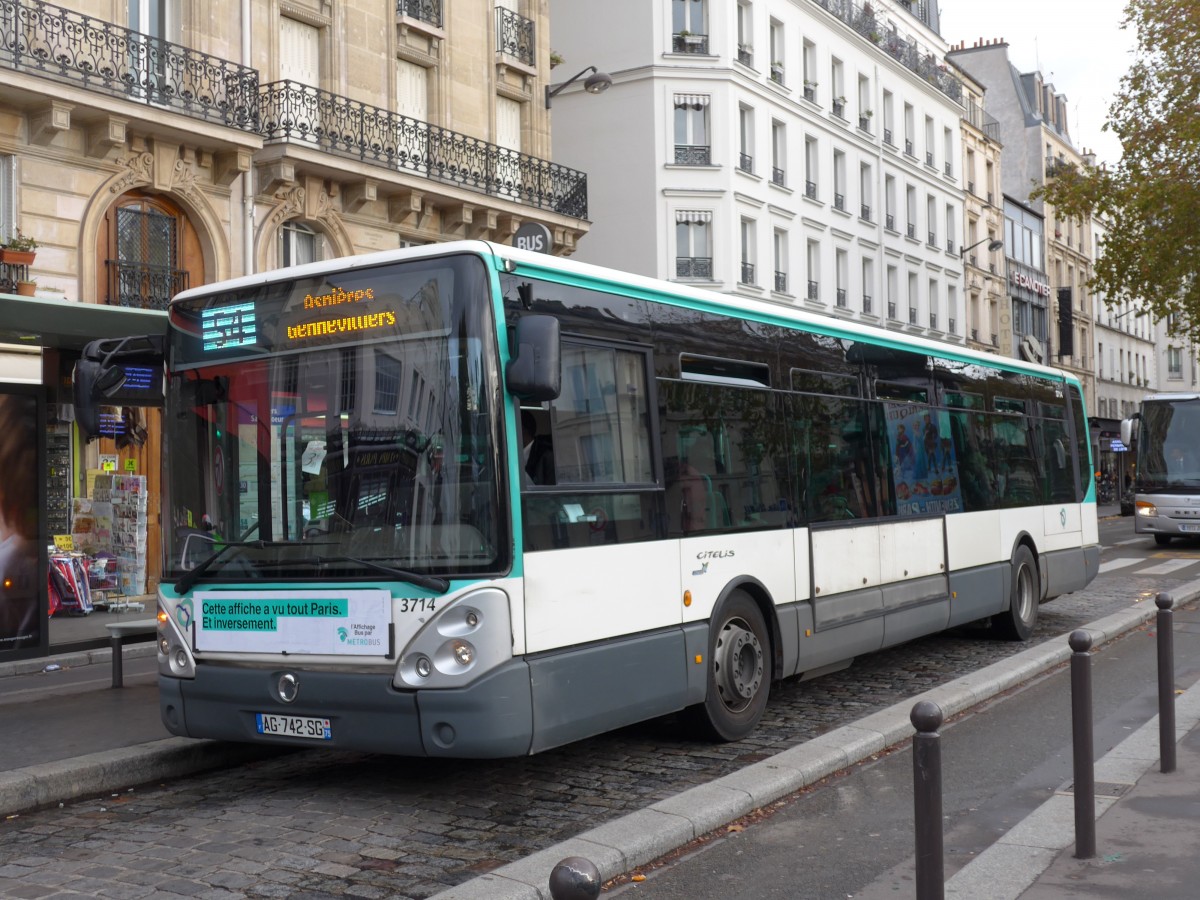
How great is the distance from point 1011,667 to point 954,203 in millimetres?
44611

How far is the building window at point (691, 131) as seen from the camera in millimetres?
35125

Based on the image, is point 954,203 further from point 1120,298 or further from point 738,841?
point 738,841

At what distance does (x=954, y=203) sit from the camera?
171 feet

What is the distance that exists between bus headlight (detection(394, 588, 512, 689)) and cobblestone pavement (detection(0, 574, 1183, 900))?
732 millimetres

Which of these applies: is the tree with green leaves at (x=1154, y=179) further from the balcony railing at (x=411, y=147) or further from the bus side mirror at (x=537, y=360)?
the bus side mirror at (x=537, y=360)

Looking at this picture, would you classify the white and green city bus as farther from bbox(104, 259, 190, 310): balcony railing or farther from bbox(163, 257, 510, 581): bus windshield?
bbox(104, 259, 190, 310): balcony railing

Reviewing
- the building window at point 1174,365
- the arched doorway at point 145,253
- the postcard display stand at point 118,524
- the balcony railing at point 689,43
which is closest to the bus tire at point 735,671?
the postcard display stand at point 118,524

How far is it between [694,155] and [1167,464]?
14.8 metres

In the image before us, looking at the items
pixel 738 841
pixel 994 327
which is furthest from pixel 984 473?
pixel 994 327

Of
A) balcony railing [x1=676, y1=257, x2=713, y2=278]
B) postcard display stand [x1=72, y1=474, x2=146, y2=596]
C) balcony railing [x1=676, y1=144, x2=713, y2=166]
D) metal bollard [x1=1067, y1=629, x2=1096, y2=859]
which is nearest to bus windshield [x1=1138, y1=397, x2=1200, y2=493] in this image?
balcony railing [x1=676, y1=257, x2=713, y2=278]

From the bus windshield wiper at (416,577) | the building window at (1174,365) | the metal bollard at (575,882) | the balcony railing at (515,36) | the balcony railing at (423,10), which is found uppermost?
the balcony railing at (515,36)

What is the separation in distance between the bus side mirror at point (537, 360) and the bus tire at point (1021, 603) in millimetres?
7666

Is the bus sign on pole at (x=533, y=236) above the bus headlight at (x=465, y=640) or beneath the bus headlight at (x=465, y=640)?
above

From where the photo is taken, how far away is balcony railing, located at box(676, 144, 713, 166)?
35094 mm
